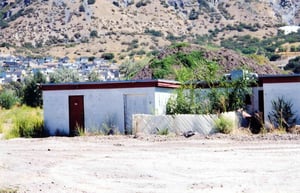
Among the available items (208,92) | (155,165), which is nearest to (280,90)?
(208,92)

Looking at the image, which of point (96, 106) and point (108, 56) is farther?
point (108, 56)

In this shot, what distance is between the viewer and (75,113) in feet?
123

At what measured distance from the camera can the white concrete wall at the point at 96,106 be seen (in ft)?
120

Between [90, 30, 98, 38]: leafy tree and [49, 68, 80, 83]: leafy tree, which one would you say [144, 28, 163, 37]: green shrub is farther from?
[49, 68, 80, 83]: leafy tree

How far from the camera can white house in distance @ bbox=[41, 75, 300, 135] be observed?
36.1 m

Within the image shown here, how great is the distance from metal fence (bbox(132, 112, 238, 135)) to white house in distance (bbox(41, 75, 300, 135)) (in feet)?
7.13

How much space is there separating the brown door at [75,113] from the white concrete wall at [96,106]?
0.22m

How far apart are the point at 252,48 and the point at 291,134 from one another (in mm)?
61301

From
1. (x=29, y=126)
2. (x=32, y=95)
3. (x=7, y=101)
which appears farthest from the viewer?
(x=7, y=101)

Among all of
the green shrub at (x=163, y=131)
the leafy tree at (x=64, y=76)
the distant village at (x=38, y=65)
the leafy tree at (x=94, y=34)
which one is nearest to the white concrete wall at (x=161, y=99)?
the green shrub at (x=163, y=131)

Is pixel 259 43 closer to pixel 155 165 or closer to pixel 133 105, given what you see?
pixel 133 105

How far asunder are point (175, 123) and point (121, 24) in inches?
3010

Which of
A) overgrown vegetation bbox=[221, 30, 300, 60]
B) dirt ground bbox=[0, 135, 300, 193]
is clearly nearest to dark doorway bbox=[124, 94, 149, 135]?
dirt ground bbox=[0, 135, 300, 193]

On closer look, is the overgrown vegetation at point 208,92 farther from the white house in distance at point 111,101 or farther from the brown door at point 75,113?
the brown door at point 75,113
